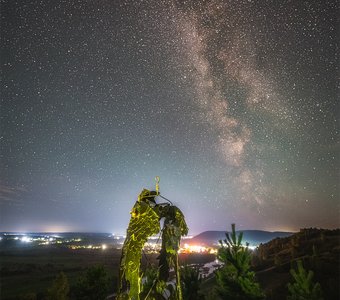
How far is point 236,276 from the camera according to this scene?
13.1m

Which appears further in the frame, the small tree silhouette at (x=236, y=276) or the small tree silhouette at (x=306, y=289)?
the small tree silhouette at (x=306, y=289)

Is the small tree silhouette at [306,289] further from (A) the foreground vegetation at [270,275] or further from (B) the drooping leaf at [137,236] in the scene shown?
(B) the drooping leaf at [137,236]

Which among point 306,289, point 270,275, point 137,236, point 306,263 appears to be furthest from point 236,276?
point 270,275

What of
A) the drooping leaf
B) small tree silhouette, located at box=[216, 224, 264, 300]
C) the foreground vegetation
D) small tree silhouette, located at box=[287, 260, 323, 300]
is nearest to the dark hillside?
the foreground vegetation

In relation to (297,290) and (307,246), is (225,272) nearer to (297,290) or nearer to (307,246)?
(297,290)

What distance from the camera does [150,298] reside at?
3.68 m

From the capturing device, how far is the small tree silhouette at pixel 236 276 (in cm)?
1270

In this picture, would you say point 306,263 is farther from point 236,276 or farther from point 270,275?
point 236,276

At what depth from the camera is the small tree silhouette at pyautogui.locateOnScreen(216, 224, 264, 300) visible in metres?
12.7

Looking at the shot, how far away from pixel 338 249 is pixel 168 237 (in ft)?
116

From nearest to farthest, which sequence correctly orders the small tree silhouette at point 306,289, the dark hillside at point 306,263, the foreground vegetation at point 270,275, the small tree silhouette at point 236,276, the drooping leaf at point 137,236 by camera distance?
the drooping leaf at point 137,236 → the small tree silhouette at point 236,276 → the small tree silhouette at point 306,289 → the foreground vegetation at point 270,275 → the dark hillside at point 306,263

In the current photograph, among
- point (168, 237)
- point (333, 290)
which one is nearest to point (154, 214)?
point (168, 237)

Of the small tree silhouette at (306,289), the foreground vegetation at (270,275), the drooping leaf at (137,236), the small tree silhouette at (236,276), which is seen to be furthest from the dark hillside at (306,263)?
the drooping leaf at (137,236)

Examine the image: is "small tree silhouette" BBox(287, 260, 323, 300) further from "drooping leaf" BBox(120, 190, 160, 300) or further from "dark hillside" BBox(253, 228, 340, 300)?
"drooping leaf" BBox(120, 190, 160, 300)
